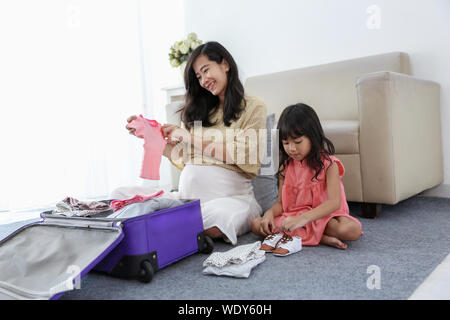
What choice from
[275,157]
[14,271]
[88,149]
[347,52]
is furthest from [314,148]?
[88,149]

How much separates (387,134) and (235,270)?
0.86m

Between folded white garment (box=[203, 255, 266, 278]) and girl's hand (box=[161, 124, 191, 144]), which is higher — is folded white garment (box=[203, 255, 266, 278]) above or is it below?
below

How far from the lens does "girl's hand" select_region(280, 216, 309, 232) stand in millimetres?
1125

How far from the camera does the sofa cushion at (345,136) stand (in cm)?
153

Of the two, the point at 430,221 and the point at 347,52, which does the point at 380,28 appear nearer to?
the point at 347,52

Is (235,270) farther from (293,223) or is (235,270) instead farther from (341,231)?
(341,231)

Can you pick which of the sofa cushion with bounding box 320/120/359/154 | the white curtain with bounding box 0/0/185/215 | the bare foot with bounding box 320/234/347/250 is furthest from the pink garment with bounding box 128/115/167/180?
the white curtain with bounding box 0/0/185/215

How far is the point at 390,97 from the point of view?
1423mm

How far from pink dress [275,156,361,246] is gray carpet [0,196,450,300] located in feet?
0.19

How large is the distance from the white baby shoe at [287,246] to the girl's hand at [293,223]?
29 mm

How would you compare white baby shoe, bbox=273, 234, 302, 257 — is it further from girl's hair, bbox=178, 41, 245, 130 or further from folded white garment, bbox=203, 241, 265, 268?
girl's hair, bbox=178, 41, 245, 130

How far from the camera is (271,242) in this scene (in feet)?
3.71

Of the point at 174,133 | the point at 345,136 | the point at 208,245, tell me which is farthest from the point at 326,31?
the point at 208,245
